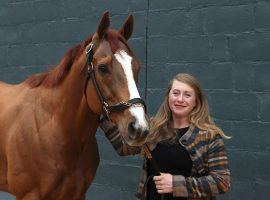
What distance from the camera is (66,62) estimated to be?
10.2 ft

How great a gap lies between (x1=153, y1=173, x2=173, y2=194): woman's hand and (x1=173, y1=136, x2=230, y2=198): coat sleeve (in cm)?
2

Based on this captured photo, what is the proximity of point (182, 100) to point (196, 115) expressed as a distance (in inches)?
5.1

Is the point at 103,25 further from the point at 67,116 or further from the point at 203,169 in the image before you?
the point at 203,169

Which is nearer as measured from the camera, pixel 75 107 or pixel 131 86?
pixel 131 86

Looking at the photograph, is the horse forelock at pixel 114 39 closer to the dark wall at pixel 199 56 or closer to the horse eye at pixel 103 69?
the horse eye at pixel 103 69

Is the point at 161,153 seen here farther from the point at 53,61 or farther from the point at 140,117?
the point at 53,61

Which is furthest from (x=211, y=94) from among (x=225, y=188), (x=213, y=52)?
(x=225, y=188)

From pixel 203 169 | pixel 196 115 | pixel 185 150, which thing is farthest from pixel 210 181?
pixel 196 115

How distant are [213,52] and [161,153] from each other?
1739mm

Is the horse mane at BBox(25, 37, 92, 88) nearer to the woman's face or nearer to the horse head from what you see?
the horse head

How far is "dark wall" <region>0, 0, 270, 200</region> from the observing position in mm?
4090

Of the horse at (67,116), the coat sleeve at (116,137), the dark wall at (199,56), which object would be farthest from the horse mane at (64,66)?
the dark wall at (199,56)

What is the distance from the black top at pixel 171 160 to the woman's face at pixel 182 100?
107 millimetres

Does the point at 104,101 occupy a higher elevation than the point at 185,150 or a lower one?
higher
